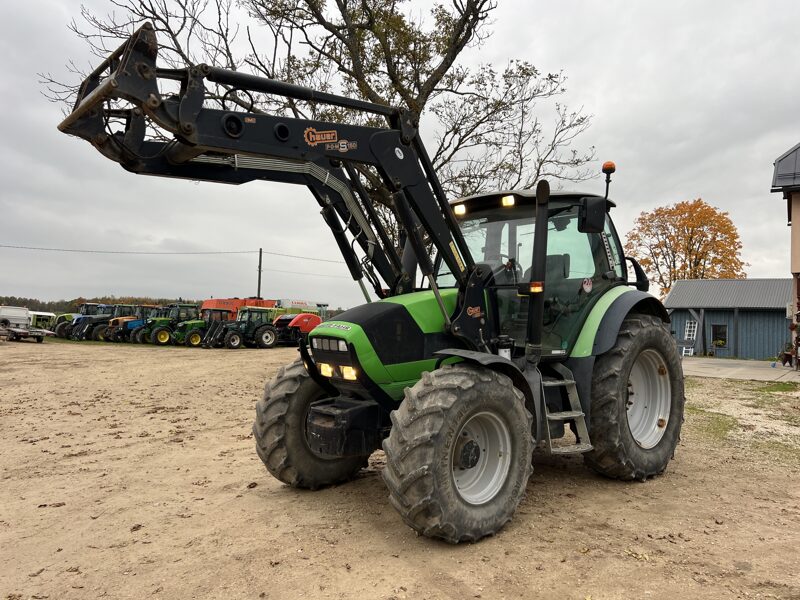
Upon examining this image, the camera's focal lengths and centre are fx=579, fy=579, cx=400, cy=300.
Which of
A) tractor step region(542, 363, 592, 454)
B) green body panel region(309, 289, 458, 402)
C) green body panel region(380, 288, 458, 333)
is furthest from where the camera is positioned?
tractor step region(542, 363, 592, 454)

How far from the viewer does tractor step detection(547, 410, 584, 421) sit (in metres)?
4.54

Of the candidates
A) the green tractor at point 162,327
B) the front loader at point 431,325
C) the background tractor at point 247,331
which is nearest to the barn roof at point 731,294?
the background tractor at point 247,331

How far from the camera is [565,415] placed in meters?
4.58

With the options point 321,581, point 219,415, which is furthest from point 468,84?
point 321,581

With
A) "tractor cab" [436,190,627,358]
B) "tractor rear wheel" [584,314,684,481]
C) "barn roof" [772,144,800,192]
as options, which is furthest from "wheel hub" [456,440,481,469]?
"barn roof" [772,144,800,192]

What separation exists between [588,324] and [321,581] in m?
3.07

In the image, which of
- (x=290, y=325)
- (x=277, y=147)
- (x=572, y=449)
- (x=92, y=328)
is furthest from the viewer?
(x=92, y=328)

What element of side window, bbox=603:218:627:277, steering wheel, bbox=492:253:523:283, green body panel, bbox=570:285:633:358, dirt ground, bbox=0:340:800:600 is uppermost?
side window, bbox=603:218:627:277

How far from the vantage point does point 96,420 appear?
8703 mm

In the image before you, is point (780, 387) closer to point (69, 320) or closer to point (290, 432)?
point (290, 432)

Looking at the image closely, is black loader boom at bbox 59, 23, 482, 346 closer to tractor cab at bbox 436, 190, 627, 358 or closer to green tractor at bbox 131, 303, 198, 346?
tractor cab at bbox 436, 190, 627, 358

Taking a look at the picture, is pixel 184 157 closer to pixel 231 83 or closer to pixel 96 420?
pixel 231 83

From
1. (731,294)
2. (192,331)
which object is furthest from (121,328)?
(731,294)

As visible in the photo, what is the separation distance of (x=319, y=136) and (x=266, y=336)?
74.6 feet
